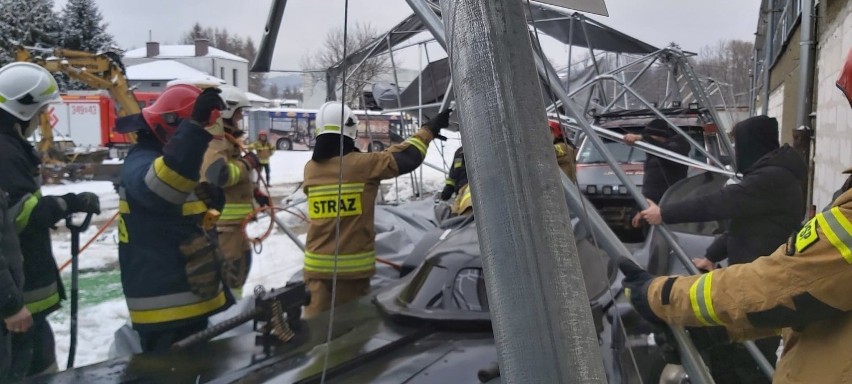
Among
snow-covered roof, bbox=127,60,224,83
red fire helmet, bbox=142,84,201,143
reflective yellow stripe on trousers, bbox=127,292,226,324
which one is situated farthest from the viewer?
snow-covered roof, bbox=127,60,224,83

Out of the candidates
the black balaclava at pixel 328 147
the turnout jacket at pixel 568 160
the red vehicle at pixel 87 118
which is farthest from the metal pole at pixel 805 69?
the red vehicle at pixel 87 118

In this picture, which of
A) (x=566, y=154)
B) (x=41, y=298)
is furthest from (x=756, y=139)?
(x=41, y=298)

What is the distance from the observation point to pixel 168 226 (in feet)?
11.4

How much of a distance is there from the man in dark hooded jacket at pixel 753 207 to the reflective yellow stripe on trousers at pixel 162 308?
2.41 metres

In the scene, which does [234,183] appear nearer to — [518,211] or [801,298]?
[801,298]

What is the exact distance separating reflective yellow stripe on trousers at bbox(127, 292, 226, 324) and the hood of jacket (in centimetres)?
297

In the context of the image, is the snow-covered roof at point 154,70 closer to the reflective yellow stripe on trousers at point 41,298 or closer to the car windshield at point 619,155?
the car windshield at point 619,155

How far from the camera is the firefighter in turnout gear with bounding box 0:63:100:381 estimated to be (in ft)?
11.0

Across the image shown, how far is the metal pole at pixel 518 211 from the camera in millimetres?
917

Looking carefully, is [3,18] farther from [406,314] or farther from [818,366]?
[818,366]

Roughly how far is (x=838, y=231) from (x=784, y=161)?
2107 millimetres

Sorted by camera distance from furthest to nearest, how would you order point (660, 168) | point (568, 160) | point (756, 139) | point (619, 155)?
point (619, 155)
point (660, 168)
point (756, 139)
point (568, 160)

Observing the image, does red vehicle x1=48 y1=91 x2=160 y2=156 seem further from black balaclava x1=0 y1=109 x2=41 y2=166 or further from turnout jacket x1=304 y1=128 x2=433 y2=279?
black balaclava x1=0 y1=109 x2=41 y2=166

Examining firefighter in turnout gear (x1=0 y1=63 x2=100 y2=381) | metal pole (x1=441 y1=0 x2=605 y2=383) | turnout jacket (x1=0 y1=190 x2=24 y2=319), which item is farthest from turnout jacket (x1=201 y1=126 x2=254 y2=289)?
metal pole (x1=441 y1=0 x2=605 y2=383)
